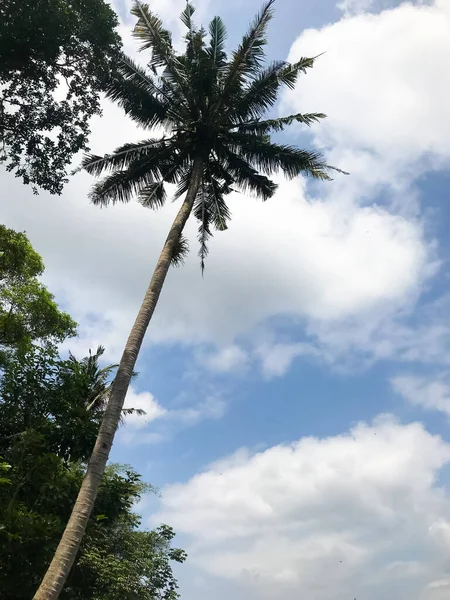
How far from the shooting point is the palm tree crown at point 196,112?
49.6 ft

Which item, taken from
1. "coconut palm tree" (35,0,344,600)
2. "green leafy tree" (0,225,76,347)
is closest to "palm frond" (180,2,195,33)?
"coconut palm tree" (35,0,344,600)

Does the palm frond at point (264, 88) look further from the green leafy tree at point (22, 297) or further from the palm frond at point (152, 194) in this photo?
the green leafy tree at point (22, 297)

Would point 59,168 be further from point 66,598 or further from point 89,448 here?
point 66,598

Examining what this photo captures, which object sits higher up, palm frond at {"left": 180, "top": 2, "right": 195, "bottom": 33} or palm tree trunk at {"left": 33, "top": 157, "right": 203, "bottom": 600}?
palm frond at {"left": 180, "top": 2, "right": 195, "bottom": 33}

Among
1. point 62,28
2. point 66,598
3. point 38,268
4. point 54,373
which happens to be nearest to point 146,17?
point 62,28

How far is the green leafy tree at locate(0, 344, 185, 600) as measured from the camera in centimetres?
1440

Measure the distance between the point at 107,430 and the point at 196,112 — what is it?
32.3 ft

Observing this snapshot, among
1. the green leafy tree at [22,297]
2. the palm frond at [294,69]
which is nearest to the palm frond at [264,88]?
the palm frond at [294,69]

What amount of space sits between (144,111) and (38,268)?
327 inches

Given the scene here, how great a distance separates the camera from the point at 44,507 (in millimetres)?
16078

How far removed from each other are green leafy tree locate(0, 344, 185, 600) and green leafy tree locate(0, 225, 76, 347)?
1257 mm

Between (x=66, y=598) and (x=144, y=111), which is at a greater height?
(x=144, y=111)

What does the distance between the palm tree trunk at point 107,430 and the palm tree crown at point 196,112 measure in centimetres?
164

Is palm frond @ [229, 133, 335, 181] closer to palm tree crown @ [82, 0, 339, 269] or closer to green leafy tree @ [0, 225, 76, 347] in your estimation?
palm tree crown @ [82, 0, 339, 269]
